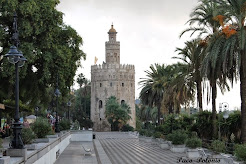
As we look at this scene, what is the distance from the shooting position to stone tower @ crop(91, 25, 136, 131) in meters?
77.3

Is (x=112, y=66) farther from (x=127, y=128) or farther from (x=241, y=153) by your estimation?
(x=241, y=153)

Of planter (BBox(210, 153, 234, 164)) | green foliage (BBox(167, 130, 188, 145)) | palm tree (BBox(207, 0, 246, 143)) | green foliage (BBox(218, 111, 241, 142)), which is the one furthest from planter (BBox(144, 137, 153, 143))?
planter (BBox(210, 153, 234, 164))

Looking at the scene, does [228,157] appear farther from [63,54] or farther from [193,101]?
[193,101]

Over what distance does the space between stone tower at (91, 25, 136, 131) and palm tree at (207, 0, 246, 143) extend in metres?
57.3

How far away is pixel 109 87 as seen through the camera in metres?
77.6

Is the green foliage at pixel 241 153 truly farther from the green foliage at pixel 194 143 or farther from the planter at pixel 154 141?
the planter at pixel 154 141

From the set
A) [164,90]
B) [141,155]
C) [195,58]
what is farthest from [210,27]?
[164,90]

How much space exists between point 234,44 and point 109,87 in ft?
195

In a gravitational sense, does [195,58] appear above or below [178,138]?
above

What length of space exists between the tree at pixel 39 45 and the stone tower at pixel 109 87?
152 ft

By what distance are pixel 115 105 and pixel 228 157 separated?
55.8 metres

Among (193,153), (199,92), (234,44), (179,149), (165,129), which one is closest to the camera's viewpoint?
(234,44)

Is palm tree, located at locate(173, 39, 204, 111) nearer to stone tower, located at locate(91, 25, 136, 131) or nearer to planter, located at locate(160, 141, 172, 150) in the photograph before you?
planter, located at locate(160, 141, 172, 150)

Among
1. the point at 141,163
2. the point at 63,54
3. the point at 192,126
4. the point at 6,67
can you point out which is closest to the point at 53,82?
the point at 63,54
